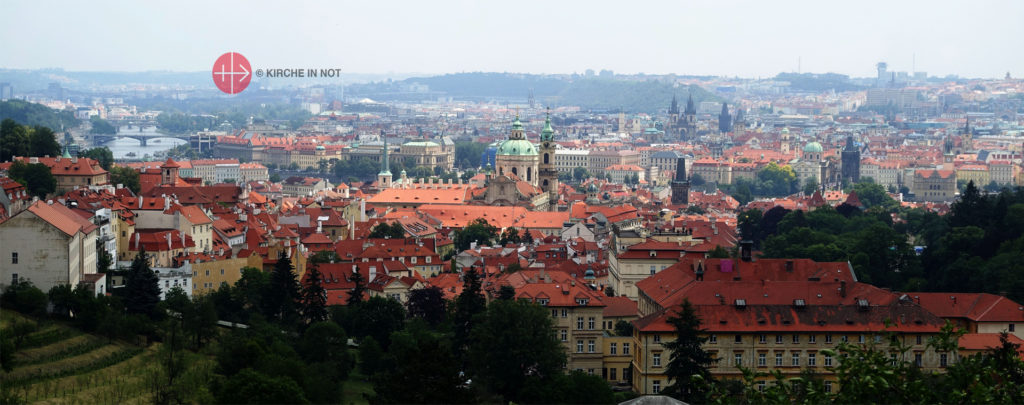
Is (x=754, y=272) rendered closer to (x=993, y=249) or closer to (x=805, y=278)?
(x=805, y=278)

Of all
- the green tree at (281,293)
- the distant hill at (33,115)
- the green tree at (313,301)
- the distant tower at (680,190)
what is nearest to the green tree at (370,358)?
the green tree at (313,301)

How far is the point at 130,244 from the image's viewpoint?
49219 millimetres

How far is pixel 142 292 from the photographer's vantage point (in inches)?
1639

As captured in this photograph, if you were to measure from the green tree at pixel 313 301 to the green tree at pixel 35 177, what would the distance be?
13.5 m

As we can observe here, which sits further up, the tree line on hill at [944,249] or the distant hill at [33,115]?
the tree line on hill at [944,249]

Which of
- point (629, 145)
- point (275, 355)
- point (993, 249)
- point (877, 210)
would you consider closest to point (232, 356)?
point (275, 355)

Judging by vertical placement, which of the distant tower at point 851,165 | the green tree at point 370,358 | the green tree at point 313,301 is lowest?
the distant tower at point 851,165

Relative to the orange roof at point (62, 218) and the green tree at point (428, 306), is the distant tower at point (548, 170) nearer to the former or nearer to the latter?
the green tree at point (428, 306)

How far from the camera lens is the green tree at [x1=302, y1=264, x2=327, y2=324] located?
143 feet

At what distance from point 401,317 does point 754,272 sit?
9.91 metres

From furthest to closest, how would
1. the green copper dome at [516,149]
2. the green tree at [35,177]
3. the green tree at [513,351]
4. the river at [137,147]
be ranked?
the river at [137,147]
the green copper dome at [516,149]
the green tree at [35,177]
the green tree at [513,351]

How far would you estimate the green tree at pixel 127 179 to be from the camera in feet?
205

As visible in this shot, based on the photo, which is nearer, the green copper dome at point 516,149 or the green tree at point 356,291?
the green tree at point 356,291

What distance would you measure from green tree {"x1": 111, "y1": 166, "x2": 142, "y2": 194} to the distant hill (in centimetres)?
8434
